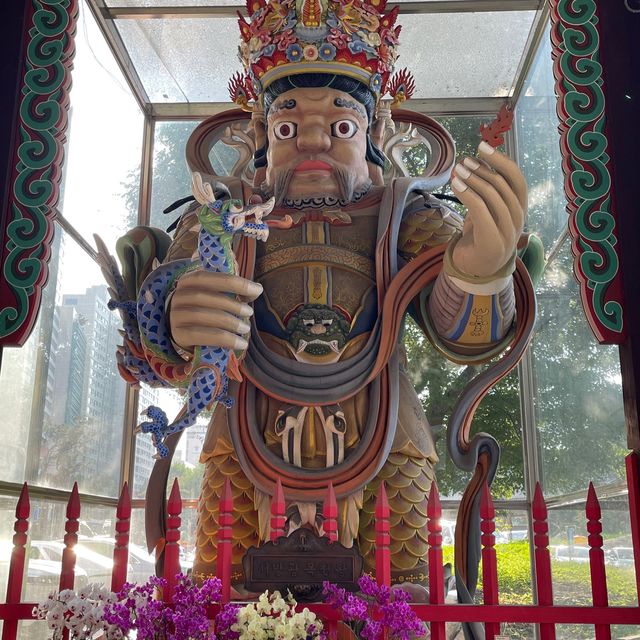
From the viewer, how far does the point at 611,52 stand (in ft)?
7.79

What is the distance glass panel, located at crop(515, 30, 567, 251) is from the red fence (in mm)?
1829

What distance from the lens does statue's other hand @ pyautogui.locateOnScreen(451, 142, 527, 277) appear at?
2.06 metres

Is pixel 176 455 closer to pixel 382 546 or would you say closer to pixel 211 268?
pixel 211 268

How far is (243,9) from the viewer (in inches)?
147

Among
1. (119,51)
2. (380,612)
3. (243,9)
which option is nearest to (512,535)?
(380,612)

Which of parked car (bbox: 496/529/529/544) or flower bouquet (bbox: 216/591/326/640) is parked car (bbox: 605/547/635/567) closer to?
parked car (bbox: 496/529/529/544)

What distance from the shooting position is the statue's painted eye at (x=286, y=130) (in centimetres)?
278

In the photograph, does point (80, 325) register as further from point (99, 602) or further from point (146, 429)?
point (99, 602)

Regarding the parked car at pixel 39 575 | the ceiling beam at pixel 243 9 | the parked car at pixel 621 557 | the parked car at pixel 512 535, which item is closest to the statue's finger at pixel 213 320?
the parked car at pixel 39 575

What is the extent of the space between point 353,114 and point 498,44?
1482mm

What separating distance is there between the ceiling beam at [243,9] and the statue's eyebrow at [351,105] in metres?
1.08

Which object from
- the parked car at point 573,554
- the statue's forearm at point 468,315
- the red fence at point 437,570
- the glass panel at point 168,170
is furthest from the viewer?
the glass panel at point 168,170

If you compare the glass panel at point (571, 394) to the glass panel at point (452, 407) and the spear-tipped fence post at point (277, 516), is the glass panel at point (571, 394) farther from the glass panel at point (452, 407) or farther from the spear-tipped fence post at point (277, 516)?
the spear-tipped fence post at point (277, 516)

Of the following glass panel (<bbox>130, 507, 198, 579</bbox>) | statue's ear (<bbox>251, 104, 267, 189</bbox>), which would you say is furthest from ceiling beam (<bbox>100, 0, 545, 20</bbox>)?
glass panel (<bbox>130, 507, 198, 579</bbox>)
